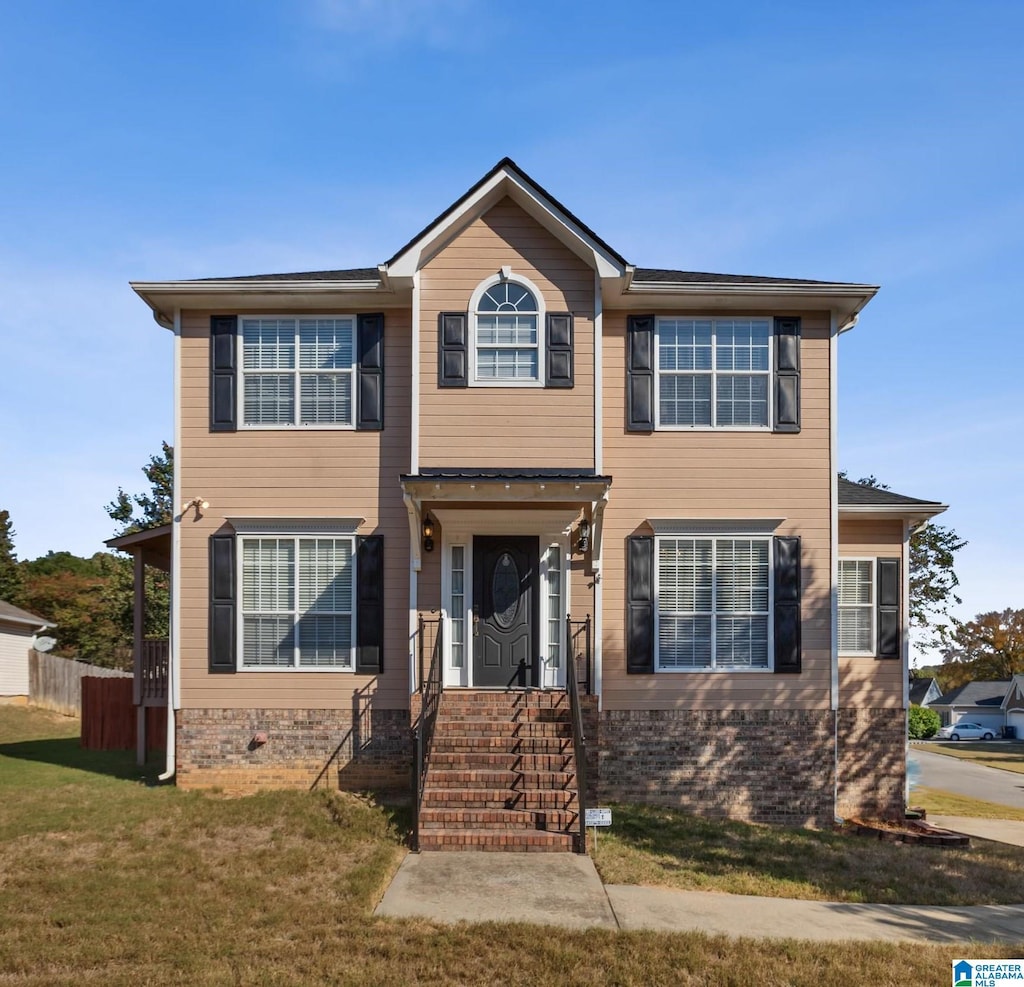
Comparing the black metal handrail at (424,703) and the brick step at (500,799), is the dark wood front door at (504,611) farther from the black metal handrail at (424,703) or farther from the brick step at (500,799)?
the brick step at (500,799)

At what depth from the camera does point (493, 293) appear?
12.4 metres

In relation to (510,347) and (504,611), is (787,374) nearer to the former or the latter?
(510,347)

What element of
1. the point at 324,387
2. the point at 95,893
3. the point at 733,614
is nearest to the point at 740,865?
the point at 733,614

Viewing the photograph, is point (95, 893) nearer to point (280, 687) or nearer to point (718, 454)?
point (280, 687)

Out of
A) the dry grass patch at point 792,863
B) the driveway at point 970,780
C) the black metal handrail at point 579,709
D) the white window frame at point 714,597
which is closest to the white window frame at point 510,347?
the white window frame at point 714,597

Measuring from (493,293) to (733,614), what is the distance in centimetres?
524

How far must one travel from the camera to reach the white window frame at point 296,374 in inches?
492

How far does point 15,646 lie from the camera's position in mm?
30484

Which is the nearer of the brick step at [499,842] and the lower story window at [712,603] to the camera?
the brick step at [499,842]

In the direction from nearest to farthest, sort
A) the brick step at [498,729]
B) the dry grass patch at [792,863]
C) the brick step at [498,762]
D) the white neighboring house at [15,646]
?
the dry grass patch at [792,863]
the brick step at [498,762]
the brick step at [498,729]
the white neighboring house at [15,646]

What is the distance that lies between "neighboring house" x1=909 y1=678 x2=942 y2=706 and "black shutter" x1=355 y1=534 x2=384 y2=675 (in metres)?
56.7

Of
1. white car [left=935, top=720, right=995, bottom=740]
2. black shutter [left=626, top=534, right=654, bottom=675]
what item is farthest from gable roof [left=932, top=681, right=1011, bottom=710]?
black shutter [left=626, top=534, right=654, bottom=675]

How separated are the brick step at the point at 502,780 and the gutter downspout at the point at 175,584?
398cm

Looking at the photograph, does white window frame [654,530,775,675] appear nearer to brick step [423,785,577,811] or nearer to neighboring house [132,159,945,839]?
neighboring house [132,159,945,839]
